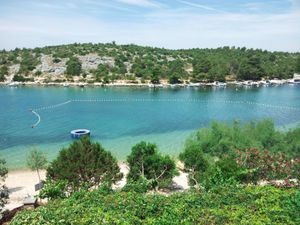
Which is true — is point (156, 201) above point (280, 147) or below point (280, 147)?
above

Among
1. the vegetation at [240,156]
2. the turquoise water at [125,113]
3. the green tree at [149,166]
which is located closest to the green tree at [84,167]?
the green tree at [149,166]

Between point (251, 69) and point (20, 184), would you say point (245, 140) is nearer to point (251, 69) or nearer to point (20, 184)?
point (20, 184)

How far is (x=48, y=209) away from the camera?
1241 centimetres

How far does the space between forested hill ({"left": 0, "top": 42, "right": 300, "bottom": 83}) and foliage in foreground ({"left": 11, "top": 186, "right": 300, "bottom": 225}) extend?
7654 cm

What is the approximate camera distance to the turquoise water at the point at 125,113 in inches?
1584

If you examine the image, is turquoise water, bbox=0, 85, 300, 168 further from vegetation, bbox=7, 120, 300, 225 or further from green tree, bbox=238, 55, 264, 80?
vegetation, bbox=7, 120, 300, 225

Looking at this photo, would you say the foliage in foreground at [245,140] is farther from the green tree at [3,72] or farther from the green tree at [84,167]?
the green tree at [3,72]

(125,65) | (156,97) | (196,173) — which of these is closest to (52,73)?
(125,65)

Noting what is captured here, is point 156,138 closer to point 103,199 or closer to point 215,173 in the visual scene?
point 215,173

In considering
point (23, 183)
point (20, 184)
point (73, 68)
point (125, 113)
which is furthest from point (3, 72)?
point (20, 184)

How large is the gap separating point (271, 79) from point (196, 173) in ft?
284

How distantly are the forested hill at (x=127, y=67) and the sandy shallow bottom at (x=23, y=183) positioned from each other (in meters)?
63.2

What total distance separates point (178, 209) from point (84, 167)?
387 inches

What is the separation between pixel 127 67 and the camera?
339 ft
